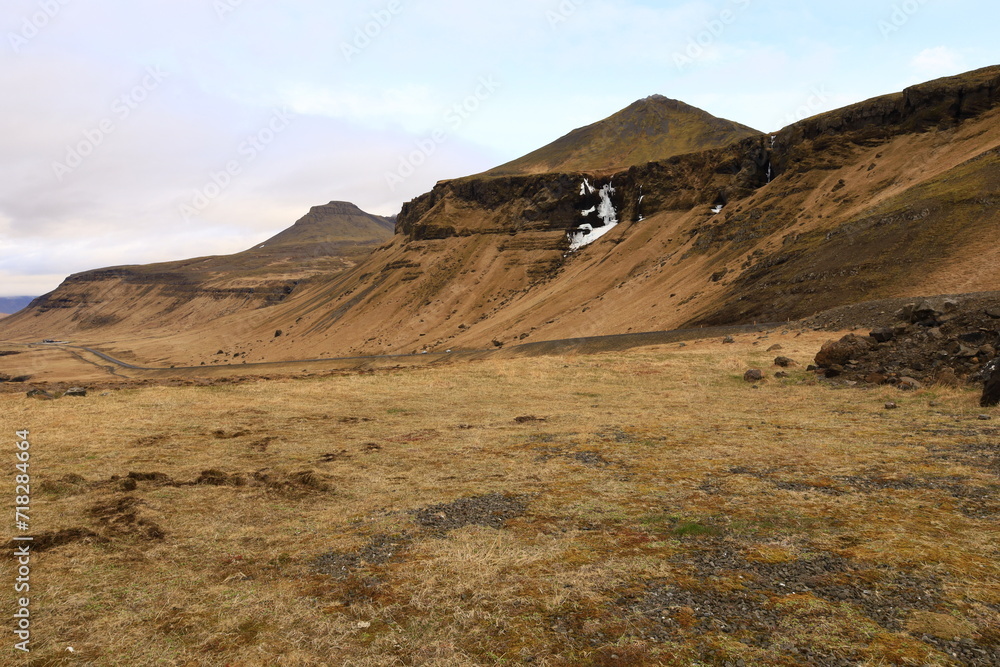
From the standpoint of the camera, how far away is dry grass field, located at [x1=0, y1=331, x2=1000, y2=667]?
17.1ft

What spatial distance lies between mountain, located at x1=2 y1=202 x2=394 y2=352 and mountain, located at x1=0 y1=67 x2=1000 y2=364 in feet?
129

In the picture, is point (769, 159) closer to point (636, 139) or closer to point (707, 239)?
point (707, 239)

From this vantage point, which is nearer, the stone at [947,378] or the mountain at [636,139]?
the stone at [947,378]

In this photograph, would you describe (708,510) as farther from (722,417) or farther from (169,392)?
(169,392)

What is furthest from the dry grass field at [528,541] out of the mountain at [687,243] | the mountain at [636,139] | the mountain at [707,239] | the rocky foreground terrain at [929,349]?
the mountain at [636,139]

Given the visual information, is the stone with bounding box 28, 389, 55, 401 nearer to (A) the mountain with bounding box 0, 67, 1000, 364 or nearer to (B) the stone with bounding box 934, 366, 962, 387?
(B) the stone with bounding box 934, 366, 962, 387

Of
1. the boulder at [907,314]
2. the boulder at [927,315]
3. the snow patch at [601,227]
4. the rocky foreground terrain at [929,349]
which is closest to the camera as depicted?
the rocky foreground terrain at [929,349]

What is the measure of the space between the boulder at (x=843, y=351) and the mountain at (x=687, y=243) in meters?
18.3

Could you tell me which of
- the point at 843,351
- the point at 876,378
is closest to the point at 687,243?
the point at 843,351

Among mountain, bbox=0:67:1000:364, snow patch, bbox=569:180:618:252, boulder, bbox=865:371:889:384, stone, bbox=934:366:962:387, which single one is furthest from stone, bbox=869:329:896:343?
snow patch, bbox=569:180:618:252

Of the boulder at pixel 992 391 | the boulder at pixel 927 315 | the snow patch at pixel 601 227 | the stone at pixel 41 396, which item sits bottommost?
the boulder at pixel 992 391

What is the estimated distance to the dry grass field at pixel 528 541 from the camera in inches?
205

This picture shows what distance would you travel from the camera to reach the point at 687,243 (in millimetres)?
63156

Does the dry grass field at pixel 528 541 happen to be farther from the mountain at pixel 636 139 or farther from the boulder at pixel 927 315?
the mountain at pixel 636 139
